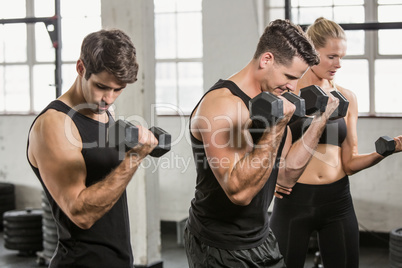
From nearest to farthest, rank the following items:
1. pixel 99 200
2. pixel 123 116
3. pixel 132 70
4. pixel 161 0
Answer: pixel 99 200 → pixel 132 70 → pixel 123 116 → pixel 161 0

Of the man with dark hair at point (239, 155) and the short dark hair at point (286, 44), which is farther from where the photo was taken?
the short dark hair at point (286, 44)

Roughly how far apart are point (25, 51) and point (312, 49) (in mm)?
4925

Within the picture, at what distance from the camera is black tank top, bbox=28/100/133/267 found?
182 cm

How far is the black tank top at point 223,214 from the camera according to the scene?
6.69 ft

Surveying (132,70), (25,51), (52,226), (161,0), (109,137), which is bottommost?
(52,226)

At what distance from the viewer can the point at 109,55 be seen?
5.95 feet

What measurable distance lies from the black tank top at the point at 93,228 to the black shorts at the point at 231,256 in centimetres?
31

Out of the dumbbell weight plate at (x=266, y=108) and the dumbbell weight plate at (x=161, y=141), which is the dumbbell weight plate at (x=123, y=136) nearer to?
the dumbbell weight plate at (x=161, y=141)

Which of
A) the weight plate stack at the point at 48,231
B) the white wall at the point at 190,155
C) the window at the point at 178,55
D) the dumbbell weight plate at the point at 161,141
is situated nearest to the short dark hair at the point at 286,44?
the dumbbell weight plate at the point at 161,141

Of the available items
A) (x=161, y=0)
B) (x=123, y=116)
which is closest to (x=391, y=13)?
(x=161, y=0)

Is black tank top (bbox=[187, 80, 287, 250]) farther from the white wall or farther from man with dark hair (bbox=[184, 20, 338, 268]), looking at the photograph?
the white wall

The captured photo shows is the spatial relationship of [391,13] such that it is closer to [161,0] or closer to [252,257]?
[161,0]

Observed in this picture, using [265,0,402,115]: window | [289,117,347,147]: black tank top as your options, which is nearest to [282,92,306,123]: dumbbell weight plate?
[289,117,347,147]: black tank top

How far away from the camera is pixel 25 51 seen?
250 inches
